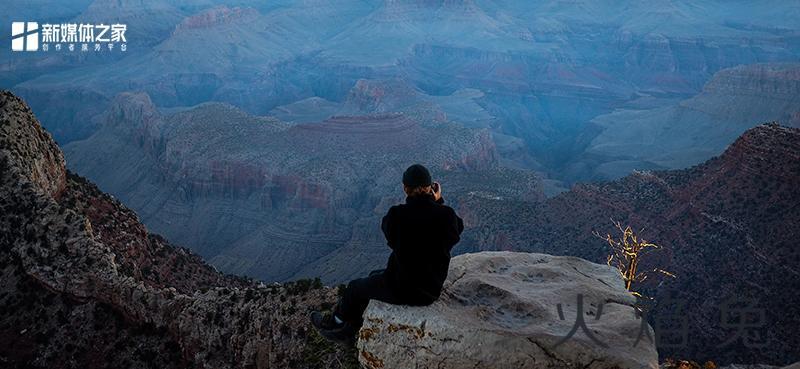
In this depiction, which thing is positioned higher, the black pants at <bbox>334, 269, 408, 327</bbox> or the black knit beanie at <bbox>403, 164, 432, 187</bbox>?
the black knit beanie at <bbox>403, 164, 432, 187</bbox>

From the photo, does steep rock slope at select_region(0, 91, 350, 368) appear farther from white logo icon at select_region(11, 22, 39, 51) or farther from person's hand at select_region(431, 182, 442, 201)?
white logo icon at select_region(11, 22, 39, 51)

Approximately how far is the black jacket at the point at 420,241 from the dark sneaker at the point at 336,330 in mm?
1422

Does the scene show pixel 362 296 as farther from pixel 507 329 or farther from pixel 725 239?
pixel 725 239

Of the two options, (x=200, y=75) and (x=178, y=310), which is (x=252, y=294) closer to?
(x=178, y=310)

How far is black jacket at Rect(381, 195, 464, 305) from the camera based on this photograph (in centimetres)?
756

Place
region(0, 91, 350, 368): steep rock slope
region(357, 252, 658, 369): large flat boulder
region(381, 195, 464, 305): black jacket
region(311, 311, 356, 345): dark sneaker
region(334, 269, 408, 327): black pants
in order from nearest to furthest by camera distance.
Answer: region(357, 252, 658, 369): large flat boulder
region(381, 195, 464, 305): black jacket
region(334, 269, 408, 327): black pants
region(311, 311, 356, 345): dark sneaker
region(0, 91, 350, 368): steep rock slope

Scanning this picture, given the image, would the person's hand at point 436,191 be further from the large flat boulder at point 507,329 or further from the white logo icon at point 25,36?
the white logo icon at point 25,36

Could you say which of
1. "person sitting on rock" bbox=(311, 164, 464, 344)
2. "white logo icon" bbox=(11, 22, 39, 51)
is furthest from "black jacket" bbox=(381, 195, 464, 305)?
"white logo icon" bbox=(11, 22, 39, 51)

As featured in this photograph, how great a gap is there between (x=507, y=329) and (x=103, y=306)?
11119 mm

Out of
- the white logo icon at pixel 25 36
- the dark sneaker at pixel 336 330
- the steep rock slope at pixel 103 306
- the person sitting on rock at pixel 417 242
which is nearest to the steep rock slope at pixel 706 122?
the steep rock slope at pixel 103 306

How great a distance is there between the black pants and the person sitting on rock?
1 centimetres

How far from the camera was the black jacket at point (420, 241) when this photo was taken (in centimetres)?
756

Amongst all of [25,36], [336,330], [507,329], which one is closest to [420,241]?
[507,329]

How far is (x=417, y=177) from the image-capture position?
763 cm
